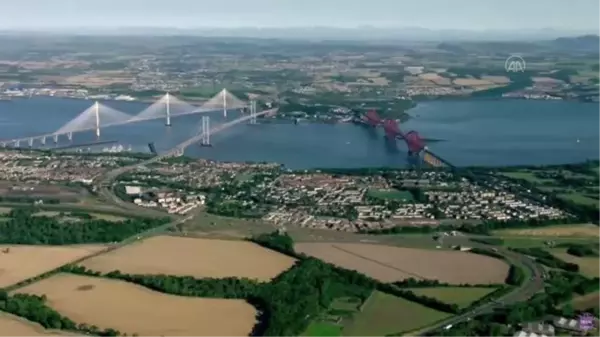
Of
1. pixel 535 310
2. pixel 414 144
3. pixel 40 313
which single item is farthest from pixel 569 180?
pixel 40 313

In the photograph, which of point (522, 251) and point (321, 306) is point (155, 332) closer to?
point (321, 306)

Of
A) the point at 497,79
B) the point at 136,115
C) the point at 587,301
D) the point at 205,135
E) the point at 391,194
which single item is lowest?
the point at 136,115

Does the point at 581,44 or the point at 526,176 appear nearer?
the point at 526,176

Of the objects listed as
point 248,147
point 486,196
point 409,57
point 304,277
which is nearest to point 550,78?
point 409,57

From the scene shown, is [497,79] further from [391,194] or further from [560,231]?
[560,231]

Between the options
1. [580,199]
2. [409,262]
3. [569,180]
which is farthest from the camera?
[569,180]

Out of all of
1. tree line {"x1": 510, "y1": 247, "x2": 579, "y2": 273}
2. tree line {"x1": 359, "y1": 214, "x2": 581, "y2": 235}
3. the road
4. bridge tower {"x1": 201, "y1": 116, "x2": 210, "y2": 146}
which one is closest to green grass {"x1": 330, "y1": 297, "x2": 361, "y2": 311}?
the road
